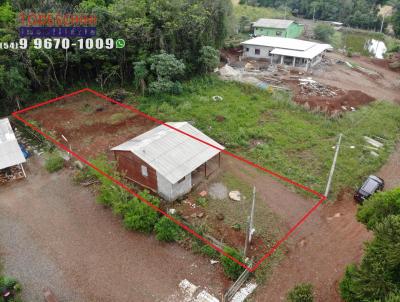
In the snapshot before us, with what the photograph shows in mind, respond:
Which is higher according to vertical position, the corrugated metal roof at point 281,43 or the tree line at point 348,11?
the tree line at point 348,11

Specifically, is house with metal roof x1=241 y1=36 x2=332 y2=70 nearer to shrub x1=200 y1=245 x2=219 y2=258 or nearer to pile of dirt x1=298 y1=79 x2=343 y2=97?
pile of dirt x1=298 y1=79 x2=343 y2=97

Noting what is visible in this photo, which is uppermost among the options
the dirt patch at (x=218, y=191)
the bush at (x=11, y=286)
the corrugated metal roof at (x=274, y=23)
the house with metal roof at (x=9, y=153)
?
→ the corrugated metal roof at (x=274, y=23)

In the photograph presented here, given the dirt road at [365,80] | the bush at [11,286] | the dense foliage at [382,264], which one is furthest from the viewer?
the dirt road at [365,80]

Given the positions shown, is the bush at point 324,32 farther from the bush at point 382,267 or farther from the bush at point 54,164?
the bush at point 382,267

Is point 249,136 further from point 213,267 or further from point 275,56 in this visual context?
point 275,56

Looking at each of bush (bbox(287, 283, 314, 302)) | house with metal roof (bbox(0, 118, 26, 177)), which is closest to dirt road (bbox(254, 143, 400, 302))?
bush (bbox(287, 283, 314, 302))

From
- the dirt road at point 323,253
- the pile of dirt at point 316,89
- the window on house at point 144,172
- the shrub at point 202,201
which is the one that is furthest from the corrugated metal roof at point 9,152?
the pile of dirt at point 316,89

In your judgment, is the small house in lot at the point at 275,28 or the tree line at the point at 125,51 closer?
the tree line at the point at 125,51
